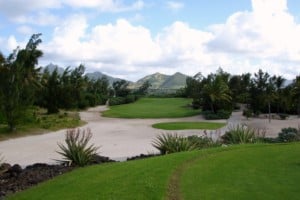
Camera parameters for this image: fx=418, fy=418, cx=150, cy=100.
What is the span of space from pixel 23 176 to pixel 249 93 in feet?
123

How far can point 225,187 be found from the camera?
725 centimetres

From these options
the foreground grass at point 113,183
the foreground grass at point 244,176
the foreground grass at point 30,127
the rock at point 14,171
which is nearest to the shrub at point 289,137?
the foreground grass at point 244,176

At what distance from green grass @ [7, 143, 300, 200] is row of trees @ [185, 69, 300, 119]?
29939mm

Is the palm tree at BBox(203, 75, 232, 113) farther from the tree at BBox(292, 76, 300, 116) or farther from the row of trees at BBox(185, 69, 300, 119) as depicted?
the tree at BBox(292, 76, 300, 116)

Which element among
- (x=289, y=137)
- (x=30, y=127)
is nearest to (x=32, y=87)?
(x=30, y=127)

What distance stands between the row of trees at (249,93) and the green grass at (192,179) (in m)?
29.9

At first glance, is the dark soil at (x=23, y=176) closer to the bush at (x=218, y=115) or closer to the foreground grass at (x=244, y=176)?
the foreground grass at (x=244, y=176)

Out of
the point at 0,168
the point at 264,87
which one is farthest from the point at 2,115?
the point at 264,87

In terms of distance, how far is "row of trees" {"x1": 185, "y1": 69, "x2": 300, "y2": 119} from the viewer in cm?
4138

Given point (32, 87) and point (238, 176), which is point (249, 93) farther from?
point (238, 176)

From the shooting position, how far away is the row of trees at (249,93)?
136ft

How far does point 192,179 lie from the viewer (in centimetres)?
789

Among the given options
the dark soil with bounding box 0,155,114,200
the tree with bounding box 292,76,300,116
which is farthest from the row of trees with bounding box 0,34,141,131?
the tree with bounding box 292,76,300,116

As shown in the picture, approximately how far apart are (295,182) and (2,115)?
2310 cm
